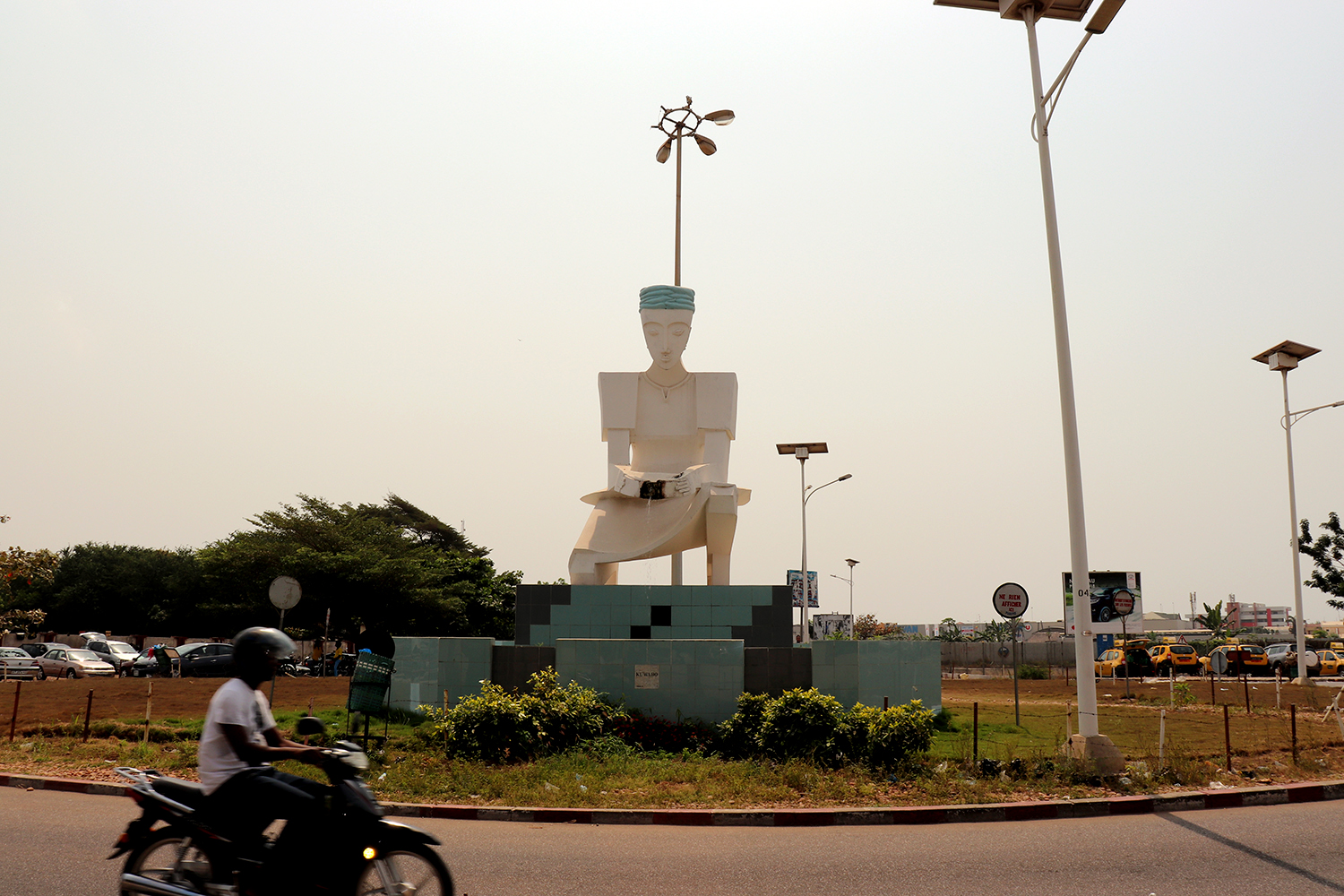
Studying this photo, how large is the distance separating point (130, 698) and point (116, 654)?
14.1 meters

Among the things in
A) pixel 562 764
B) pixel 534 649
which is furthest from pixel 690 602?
pixel 562 764

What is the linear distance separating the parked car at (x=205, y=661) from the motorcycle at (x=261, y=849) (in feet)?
81.4

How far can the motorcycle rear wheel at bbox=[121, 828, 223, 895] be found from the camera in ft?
16.3

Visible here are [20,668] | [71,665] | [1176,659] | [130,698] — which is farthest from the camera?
[1176,659]

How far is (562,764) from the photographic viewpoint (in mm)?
11227

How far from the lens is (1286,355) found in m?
26.9

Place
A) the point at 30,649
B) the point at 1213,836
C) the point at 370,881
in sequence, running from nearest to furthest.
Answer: the point at 370,881
the point at 1213,836
the point at 30,649

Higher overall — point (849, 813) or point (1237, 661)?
point (1237, 661)

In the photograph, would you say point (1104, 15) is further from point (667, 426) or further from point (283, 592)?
point (283, 592)

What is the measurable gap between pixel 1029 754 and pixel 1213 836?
3.38 meters

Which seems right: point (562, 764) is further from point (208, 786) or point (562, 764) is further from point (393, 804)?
point (208, 786)

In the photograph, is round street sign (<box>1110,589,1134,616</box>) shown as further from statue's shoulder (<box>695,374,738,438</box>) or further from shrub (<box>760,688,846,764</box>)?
shrub (<box>760,688,846,764</box>)

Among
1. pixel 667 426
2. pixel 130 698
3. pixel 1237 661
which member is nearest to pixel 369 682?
pixel 667 426

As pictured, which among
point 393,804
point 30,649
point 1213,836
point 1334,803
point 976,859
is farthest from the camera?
point 30,649
